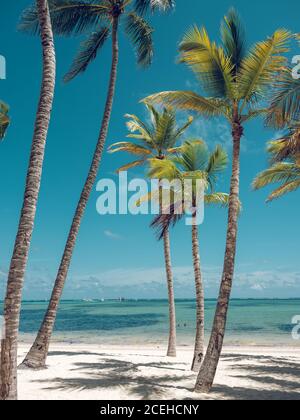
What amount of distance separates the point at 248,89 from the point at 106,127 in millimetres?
5935

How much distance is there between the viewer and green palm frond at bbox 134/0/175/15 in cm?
1441

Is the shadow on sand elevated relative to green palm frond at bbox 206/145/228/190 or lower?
lower

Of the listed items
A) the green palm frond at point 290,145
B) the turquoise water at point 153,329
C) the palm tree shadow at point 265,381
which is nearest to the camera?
the palm tree shadow at point 265,381

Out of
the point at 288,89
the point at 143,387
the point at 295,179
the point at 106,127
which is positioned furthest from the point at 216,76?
the point at 143,387

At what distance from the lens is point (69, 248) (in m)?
12.5

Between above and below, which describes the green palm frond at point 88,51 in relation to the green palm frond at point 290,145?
above

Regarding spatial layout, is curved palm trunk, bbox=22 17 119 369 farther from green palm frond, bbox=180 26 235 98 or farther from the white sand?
green palm frond, bbox=180 26 235 98

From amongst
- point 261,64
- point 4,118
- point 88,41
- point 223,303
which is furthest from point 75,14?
point 223,303

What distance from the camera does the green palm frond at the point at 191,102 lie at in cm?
1015

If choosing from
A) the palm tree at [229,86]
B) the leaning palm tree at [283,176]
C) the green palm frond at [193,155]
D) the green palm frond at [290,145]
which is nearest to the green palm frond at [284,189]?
the leaning palm tree at [283,176]

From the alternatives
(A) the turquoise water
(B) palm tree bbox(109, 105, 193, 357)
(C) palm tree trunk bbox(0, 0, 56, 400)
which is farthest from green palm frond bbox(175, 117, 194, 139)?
(A) the turquoise water

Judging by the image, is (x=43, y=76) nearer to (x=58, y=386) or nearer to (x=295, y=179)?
(x=58, y=386)

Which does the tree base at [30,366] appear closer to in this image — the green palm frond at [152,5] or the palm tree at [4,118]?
the palm tree at [4,118]

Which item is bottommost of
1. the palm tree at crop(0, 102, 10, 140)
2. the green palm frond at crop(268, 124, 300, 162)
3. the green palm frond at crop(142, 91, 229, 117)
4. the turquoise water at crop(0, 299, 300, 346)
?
the turquoise water at crop(0, 299, 300, 346)
